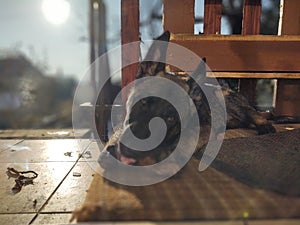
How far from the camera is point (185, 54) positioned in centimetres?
280

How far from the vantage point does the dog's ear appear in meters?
1.83

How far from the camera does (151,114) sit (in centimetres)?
164

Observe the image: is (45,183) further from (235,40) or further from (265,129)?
(235,40)

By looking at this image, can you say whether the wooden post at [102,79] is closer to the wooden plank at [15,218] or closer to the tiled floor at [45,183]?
the tiled floor at [45,183]

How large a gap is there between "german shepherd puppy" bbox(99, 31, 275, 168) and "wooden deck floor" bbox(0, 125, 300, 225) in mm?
504

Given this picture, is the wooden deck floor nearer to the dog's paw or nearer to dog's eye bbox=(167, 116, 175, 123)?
dog's eye bbox=(167, 116, 175, 123)

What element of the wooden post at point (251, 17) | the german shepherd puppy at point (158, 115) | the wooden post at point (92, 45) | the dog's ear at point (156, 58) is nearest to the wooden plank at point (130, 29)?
the german shepherd puppy at point (158, 115)

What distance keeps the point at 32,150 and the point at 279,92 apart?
301 cm

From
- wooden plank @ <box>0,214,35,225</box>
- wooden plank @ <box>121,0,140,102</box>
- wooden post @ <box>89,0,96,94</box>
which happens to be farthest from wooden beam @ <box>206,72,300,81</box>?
wooden post @ <box>89,0,96,94</box>

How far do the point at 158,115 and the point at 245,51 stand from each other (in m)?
1.63

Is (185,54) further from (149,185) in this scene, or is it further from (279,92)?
(149,185)

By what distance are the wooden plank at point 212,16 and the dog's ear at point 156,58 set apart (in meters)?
1.22

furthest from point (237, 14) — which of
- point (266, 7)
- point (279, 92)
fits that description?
point (279, 92)

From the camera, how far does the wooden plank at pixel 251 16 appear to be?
2881mm
